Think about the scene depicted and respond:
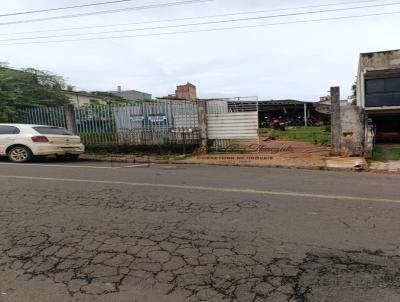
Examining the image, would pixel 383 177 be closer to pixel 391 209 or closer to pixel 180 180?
pixel 391 209

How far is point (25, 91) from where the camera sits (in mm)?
18375

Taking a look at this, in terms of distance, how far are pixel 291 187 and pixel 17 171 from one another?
715 cm

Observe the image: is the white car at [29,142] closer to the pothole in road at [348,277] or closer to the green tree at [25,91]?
the green tree at [25,91]

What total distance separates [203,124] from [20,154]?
21.6ft

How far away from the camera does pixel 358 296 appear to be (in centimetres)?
301

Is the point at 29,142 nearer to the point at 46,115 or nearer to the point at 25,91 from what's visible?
the point at 46,115

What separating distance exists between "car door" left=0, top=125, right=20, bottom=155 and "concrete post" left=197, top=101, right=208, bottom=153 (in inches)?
256

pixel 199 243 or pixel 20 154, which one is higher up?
pixel 20 154

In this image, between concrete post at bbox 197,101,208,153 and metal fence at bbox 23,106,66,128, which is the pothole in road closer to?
concrete post at bbox 197,101,208,153

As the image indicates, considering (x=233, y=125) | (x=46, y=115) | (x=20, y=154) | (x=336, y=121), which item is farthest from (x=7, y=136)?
(x=336, y=121)

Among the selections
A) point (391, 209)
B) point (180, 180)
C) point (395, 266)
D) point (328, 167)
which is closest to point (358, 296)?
point (395, 266)

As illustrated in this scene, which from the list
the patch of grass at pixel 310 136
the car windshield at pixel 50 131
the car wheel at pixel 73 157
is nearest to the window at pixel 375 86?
the patch of grass at pixel 310 136

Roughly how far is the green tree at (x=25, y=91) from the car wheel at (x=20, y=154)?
450 cm

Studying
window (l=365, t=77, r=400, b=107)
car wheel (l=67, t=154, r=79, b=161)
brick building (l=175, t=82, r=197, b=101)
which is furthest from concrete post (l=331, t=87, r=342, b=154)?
brick building (l=175, t=82, r=197, b=101)
